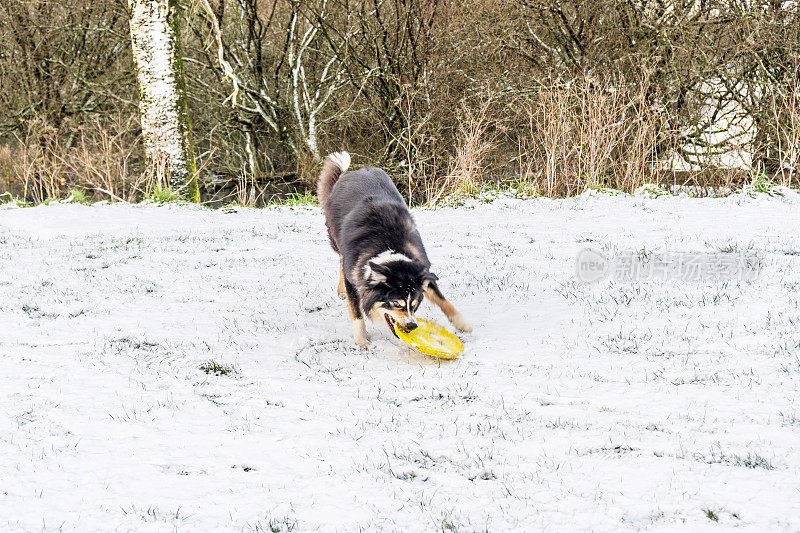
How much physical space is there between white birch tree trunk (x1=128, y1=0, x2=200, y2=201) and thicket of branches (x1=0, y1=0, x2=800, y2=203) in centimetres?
56

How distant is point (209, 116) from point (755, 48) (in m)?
14.5

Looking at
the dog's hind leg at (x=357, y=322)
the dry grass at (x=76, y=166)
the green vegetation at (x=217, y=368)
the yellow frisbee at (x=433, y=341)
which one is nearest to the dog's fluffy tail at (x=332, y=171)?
the dog's hind leg at (x=357, y=322)

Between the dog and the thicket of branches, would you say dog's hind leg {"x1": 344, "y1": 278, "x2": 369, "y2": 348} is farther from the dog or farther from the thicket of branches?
the thicket of branches

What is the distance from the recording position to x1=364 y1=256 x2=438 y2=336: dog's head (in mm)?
4141

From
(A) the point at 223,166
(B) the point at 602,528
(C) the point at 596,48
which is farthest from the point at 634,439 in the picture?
(A) the point at 223,166

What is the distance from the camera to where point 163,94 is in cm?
1095

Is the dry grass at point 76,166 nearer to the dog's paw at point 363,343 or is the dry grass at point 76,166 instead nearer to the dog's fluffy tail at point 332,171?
the dog's fluffy tail at point 332,171

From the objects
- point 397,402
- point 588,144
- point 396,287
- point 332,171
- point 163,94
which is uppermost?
point 163,94

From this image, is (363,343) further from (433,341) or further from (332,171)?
(332,171)

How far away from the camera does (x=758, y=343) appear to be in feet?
12.8

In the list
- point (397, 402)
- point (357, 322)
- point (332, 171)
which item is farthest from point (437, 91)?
point (397, 402)

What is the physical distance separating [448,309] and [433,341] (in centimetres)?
71

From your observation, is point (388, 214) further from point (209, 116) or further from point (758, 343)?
point (209, 116)

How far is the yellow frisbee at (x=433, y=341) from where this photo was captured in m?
3.94
